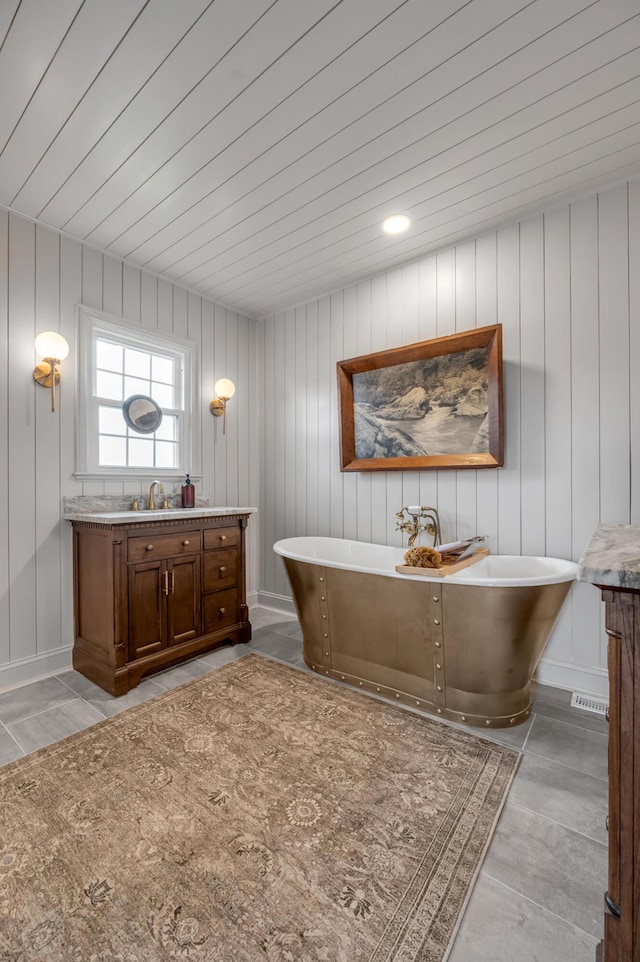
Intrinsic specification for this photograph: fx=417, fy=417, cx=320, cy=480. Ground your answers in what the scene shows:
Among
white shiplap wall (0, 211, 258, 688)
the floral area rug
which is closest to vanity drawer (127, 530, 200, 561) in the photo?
white shiplap wall (0, 211, 258, 688)

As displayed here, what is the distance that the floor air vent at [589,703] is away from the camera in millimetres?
2121

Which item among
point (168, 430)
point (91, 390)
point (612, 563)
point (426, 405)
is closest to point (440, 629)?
point (612, 563)

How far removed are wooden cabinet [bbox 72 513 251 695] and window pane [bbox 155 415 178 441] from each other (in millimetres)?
856

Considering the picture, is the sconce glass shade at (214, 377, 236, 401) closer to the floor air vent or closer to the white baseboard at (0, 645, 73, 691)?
the white baseboard at (0, 645, 73, 691)

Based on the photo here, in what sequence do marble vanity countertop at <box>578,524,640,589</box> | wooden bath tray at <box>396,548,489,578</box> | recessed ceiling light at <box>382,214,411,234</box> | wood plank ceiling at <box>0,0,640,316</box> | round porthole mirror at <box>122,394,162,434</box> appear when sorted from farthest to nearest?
1. round porthole mirror at <box>122,394,162,434</box>
2. recessed ceiling light at <box>382,214,411,234</box>
3. wooden bath tray at <box>396,548,489,578</box>
4. wood plank ceiling at <box>0,0,640,316</box>
5. marble vanity countertop at <box>578,524,640,589</box>

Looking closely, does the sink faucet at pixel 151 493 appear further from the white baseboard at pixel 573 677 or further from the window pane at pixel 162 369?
the white baseboard at pixel 573 677

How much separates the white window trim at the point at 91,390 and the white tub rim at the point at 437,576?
1.10 metres

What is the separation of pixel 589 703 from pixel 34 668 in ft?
10.3

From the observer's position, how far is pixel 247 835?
4.54ft

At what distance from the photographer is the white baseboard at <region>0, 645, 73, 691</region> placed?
2.40 m

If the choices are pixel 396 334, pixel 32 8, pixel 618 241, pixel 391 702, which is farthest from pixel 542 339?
pixel 32 8

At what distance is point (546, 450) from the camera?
2408 mm

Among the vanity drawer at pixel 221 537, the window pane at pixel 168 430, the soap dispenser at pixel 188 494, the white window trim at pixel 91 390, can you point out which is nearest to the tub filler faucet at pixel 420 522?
the vanity drawer at pixel 221 537

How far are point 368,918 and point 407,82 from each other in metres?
2.77
